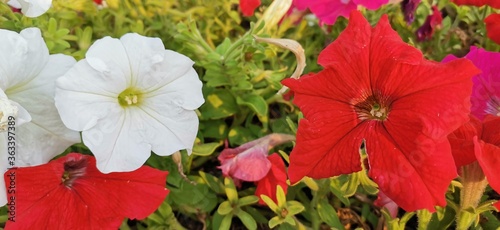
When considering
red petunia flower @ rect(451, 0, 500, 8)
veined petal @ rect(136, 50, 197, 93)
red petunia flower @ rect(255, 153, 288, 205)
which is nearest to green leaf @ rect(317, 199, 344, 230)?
red petunia flower @ rect(255, 153, 288, 205)

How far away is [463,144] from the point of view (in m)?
0.81

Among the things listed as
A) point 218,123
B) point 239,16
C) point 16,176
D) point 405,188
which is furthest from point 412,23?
point 16,176

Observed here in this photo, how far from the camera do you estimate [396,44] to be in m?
0.83

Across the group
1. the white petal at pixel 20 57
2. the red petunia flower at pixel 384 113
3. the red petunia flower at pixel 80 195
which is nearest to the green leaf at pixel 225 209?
the red petunia flower at pixel 80 195

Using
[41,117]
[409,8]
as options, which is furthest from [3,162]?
[409,8]

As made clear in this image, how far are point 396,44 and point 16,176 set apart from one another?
Answer: 0.58 m

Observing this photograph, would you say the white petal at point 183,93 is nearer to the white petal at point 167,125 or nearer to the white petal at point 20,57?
the white petal at point 167,125

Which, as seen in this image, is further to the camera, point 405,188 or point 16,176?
point 16,176


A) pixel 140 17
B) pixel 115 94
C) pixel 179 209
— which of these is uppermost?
pixel 115 94

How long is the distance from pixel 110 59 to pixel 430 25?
0.76m

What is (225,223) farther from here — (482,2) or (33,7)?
(482,2)

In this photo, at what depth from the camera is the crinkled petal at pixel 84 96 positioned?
0.83 metres

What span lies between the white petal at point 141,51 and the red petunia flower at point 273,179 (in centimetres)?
27

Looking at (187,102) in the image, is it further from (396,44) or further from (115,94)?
(396,44)
